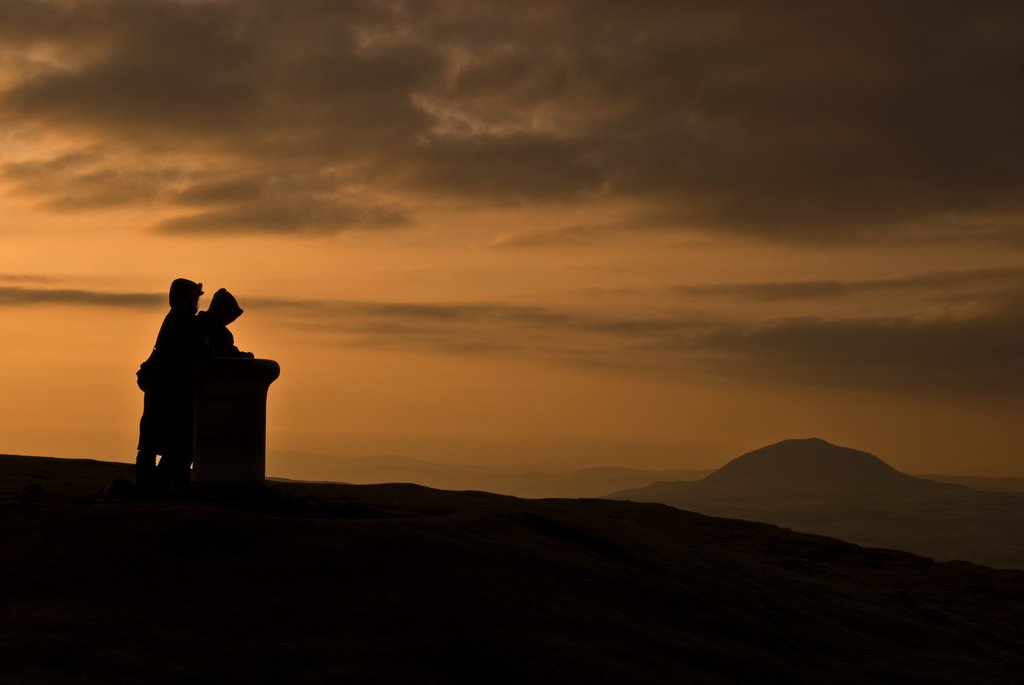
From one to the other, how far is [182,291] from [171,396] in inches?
43.5

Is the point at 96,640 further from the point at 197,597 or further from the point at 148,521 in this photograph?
the point at 148,521

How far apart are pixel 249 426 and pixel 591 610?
4.46 metres

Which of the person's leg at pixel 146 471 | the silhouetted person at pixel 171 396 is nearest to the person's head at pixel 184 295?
the silhouetted person at pixel 171 396

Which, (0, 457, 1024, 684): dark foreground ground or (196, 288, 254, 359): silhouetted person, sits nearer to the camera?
(0, 457, 1024, 684): dark foreground ground

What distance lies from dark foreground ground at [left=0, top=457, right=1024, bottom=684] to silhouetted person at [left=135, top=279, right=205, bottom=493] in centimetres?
77

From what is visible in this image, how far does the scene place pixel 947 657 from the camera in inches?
494

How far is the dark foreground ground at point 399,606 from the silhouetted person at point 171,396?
0.77 m

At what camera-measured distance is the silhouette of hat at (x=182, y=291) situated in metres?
12.3

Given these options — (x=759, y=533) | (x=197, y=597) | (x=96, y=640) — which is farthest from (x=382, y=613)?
(x=759, y=533)

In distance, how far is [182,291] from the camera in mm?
12289

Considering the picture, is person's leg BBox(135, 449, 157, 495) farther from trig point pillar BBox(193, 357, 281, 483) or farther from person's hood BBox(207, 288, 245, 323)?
person's hood BBox(207, 288, 245, 323)

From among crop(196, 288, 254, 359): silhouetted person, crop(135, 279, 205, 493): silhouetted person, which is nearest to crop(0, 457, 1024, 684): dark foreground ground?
crop(135, 279, 205, 493): silhouetted person

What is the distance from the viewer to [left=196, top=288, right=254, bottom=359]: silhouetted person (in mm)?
12461

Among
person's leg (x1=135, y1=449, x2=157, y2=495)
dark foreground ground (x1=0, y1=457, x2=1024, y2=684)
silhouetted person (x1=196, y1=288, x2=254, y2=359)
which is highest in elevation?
silhouetted person (x1=196, y1=288, x2=254, y2=359)
